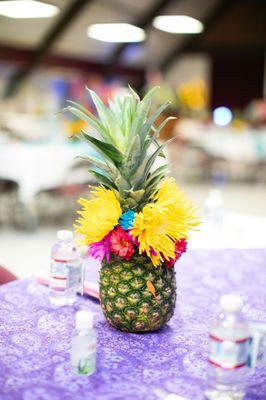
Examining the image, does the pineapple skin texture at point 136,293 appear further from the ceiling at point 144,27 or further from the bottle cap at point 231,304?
the ceiling at point 144,27

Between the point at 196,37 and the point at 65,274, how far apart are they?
1481cm

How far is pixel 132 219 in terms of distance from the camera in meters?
1.31

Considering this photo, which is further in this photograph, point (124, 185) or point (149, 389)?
point (124, 185)

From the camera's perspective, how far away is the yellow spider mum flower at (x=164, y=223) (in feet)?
4.22

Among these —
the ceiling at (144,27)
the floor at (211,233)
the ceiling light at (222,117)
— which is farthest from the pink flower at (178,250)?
the ceiling at (144,27)

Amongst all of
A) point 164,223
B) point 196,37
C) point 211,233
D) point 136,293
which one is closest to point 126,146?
point 164,223

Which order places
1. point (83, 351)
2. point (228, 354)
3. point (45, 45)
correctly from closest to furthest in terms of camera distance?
point (228, 354), point (83, 351), point (45, 45)

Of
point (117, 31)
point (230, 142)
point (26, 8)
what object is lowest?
point (230, 142)

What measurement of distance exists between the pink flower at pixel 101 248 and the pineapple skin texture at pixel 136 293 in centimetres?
2

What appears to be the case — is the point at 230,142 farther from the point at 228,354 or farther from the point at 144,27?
the point at 228,354

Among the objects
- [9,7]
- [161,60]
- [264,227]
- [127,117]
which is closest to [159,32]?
[161,60]

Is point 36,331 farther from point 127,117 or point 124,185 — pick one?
point 127,117

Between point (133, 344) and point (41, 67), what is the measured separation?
1249cm

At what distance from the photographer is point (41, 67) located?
1309cm
